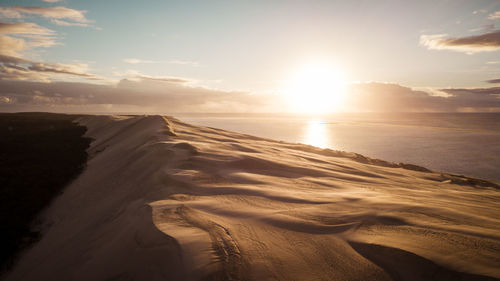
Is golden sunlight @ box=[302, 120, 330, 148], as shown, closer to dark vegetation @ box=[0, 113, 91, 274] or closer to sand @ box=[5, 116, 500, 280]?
dark vegetation @ box=[0, 113, 91, 274]

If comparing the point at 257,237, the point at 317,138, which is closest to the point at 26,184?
the point at 257,237

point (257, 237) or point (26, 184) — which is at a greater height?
point (257, 237)

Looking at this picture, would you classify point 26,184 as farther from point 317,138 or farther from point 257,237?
point 317,138

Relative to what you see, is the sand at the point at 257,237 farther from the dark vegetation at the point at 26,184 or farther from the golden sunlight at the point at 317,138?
the golden sunlight at the point at 317,138

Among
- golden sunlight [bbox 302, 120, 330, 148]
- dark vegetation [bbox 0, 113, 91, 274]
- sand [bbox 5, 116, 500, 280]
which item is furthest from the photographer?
golden sunlight [bbox 302, 120, 330, 148]

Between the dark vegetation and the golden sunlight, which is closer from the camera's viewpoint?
the dark vegetation

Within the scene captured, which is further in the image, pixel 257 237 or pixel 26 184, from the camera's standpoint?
pixel 26 184

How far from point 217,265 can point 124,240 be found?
1508mm

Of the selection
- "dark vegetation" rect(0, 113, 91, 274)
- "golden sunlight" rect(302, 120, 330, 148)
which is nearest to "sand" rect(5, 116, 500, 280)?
"dark vegetation" rect(0, 113, 91, 274)

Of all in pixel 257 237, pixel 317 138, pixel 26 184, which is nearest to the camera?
pixel 257 237

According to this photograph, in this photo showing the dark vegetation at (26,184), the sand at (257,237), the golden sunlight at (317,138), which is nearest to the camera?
the sand at (257,237)

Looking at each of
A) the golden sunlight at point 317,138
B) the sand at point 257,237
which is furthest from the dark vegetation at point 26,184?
the golden sunlight at point 317,138

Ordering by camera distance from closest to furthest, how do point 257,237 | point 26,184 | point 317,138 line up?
point 257,237, point 26,184, point 317,138

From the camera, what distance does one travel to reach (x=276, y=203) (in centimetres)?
377
